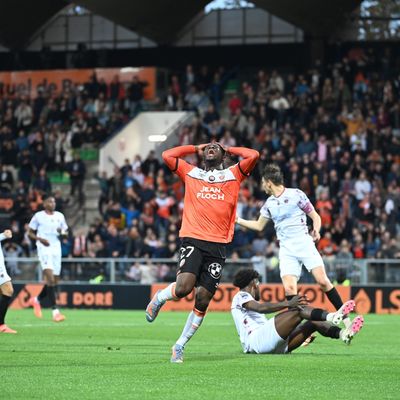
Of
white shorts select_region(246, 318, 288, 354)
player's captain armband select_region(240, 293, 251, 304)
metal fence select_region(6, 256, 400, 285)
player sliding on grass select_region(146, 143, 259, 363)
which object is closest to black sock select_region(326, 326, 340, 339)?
white shorts select_region(246, 318, 288, 354)

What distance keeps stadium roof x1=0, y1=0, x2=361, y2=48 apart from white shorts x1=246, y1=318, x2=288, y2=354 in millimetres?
26431

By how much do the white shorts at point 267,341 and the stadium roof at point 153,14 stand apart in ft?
86.7

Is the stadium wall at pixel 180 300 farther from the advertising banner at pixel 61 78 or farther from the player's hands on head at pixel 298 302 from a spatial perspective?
the player's hands on head at pixel 298 302

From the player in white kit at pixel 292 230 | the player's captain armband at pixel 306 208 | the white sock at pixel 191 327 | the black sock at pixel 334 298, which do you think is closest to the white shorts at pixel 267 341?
the white sock at pixel 191 327

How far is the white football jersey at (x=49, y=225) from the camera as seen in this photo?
77.3 ft

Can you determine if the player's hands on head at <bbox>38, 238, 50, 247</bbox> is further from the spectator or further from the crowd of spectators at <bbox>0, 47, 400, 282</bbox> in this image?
the spectator

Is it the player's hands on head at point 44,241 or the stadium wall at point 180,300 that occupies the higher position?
the player's hands on head at point 44,241

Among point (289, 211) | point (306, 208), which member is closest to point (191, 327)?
point (289, 211)

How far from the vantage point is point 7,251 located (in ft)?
115

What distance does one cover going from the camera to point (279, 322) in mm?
13531

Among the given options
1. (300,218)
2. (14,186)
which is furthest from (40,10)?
(300,218)

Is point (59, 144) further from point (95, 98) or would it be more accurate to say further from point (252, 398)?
point (252, 398)

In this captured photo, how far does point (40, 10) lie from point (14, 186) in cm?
957

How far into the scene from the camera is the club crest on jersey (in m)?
13.3
